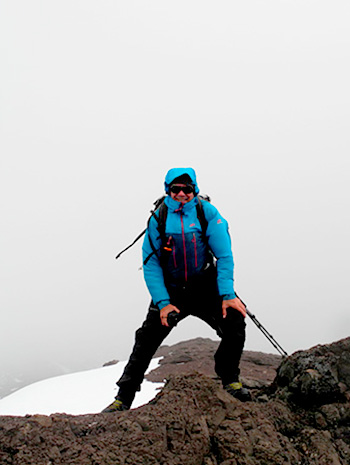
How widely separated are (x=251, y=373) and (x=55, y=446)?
11.5m

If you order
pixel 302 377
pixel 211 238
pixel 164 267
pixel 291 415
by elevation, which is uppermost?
pixel 211 238

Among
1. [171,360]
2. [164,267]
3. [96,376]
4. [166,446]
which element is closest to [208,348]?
[171,360]

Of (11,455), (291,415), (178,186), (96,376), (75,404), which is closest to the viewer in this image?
(11,455)

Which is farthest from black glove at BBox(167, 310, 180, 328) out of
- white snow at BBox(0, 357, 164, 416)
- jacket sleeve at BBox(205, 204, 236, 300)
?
white snow at BBox(0, 357, 164, 416)

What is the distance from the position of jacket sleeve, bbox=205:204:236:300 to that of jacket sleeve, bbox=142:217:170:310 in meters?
0.92

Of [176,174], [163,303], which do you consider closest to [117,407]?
[163,303]

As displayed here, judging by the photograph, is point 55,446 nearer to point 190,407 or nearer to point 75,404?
point 190,407

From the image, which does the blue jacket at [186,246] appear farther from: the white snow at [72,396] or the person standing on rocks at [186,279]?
the white snow at [72,396]

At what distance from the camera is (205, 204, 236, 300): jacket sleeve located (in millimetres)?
6207

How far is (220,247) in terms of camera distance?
630cm

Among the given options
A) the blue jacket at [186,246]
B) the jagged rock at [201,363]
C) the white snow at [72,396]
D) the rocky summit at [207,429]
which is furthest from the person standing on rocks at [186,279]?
the jagged rock at [201,363]

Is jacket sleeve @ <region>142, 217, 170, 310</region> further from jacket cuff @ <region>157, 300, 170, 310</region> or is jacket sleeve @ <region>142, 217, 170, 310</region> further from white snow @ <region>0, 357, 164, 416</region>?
white snow @ <region>0, 357, 164, 416</region>

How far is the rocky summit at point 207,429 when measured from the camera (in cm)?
407

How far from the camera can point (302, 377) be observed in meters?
5.55
